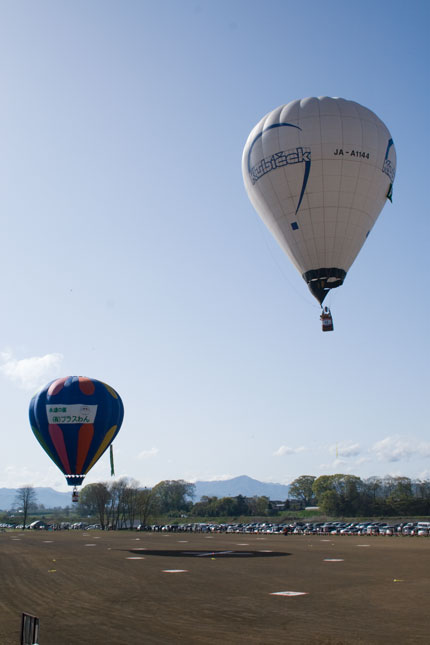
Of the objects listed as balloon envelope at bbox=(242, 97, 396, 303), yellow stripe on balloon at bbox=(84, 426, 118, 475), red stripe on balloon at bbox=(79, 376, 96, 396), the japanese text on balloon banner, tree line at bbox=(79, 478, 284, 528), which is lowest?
tree line at bbox=(79, 478, 284, 528)

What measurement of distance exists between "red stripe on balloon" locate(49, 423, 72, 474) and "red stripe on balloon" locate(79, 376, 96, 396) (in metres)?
3.37

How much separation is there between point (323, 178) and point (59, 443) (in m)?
27.4

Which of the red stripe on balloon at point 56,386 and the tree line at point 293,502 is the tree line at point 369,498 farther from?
the red stripe on balloon at point 56,386

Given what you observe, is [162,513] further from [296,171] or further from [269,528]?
[296,171]

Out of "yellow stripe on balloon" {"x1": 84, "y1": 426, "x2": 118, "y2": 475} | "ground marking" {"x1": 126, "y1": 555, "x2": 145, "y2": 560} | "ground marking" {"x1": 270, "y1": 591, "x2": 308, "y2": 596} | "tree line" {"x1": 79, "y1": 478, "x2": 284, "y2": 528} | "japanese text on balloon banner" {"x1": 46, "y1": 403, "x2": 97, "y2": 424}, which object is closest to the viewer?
"ground marking" {"x1": 270, "y1": 591, "x2": 308, "y2": 596}

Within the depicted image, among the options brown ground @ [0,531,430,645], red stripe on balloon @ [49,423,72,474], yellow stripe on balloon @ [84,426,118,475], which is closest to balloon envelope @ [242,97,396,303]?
brown ground @ [0,531,430,645]

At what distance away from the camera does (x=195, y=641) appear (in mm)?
12477

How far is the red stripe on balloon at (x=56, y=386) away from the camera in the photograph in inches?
1798

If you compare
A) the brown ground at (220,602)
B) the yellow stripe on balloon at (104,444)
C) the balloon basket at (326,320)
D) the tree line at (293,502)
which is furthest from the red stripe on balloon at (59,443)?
the tree line at (293,502)

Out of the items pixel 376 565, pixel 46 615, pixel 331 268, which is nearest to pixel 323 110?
pixel 331 268

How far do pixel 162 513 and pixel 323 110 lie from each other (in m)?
160

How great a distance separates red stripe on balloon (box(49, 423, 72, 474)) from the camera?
4425 centimetres

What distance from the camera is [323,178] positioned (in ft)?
112

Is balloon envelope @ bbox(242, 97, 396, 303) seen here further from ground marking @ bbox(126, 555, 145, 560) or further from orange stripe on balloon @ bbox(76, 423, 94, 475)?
orange stripe on balloon @ bbox(76, 423, 94, 475)
